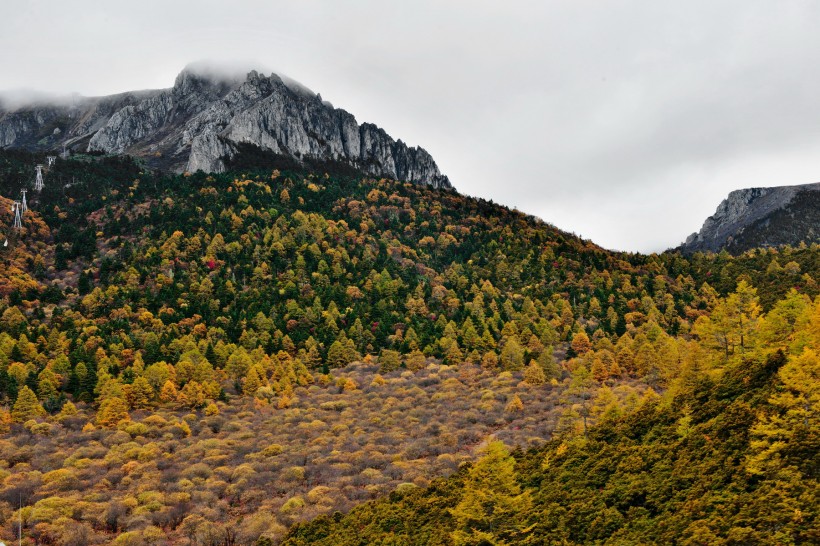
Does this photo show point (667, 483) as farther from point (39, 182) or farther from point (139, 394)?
point (39, 182)

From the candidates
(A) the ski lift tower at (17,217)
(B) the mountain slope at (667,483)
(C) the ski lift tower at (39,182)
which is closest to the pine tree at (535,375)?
(B) the mountain slope at (667,483)

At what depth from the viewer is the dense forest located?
3578cm

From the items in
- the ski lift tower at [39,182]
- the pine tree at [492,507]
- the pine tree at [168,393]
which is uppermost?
the ski lift tower at [39,182]

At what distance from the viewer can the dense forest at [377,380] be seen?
117 feet

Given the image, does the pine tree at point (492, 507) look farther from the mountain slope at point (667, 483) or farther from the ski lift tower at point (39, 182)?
the ski lift tower at point (39, 182)

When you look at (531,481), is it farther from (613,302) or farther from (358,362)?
(613,302)

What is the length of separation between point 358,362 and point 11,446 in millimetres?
54282

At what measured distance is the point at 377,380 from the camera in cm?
9162

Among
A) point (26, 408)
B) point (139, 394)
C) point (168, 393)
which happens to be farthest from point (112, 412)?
point (26, 408)

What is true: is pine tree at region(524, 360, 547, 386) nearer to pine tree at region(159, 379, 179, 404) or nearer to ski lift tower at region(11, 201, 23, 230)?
pine tree at region(159, 379, 179, 404)

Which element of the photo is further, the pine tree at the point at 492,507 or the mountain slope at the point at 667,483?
the pine tree at the point at 492,507

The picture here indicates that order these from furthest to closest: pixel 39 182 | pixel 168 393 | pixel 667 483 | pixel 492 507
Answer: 1. pixel 39 182
2. pixel 168 393
3. pixel 492 507
4. pixel 667 483

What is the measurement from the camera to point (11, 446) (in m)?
64.4

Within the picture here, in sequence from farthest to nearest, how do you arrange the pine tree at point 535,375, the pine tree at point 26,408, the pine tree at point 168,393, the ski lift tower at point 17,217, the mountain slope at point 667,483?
the ski lift tower at point 17,217 → the pine tree at point 535,375 → the pine tree at point 168,393 → the pine tree at point 26,408 → the mountain slope at point 667,483
